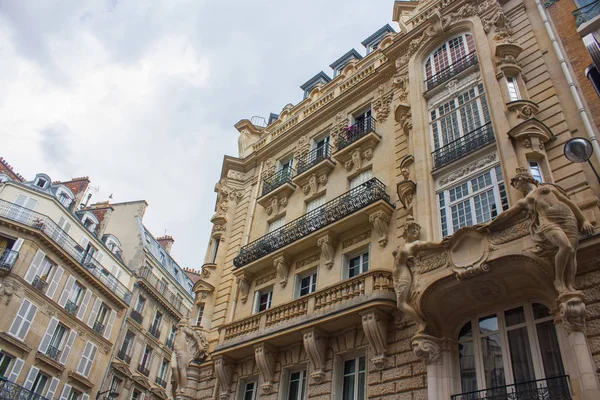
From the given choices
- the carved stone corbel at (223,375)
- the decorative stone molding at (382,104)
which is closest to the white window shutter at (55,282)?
the carved stone corbel at (223,375)

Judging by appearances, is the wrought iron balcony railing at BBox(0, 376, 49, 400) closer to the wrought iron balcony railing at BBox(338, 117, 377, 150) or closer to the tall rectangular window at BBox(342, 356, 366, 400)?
the tall rectangular window at BBox(342, 356, 366, 400)

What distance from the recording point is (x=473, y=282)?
11.2 meters

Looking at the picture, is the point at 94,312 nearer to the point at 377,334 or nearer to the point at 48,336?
the point at 48,336

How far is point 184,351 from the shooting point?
62.2 feet

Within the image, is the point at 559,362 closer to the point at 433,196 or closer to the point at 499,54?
the point at 433,196

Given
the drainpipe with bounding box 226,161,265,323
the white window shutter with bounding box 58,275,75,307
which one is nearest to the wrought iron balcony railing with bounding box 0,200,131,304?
the white window shutter with bounding box 58,275,75,307

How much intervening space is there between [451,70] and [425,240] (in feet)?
23.4

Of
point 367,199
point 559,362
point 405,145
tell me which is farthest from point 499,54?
point 559,362

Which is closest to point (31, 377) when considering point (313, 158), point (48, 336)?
point (48, 336)

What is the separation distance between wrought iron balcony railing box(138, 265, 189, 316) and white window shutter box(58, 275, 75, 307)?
24.9ft

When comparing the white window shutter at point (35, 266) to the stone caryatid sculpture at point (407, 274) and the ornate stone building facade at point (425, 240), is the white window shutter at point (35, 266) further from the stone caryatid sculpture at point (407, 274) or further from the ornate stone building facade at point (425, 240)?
the stone caryatid sculpture at point (407, 274)

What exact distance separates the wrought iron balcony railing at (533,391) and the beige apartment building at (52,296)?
78.7 ft

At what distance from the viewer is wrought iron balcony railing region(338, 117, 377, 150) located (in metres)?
20.0

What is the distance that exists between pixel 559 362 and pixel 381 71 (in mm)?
14554
